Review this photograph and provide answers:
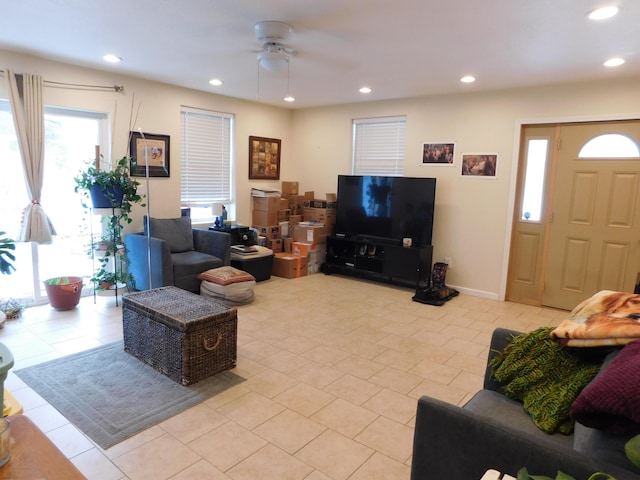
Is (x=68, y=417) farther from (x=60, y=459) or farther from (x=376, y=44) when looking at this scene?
(x=376, y=44)

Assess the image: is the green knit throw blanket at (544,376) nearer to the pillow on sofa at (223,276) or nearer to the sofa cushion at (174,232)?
the pillow on sofa at (223,276)

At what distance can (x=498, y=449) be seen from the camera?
129 centimetres

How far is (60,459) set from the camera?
1140mm

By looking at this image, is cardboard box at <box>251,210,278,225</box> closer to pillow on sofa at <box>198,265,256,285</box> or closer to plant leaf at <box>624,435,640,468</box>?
pillow on sofa at <box>198,265,256,285</box>

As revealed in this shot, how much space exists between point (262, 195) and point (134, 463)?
4.37 m

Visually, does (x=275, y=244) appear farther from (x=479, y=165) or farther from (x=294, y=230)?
(x=479, y=165)

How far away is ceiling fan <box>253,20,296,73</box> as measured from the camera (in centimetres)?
294

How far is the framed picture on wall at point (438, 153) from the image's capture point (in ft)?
17.1

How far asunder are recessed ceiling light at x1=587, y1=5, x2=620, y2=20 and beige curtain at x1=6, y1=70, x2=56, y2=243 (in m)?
4.55

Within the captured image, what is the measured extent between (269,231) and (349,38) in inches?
129

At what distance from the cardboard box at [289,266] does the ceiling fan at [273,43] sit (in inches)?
111

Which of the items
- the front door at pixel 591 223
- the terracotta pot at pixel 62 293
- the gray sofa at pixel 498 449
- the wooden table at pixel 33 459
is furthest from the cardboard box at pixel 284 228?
the wooden table at pixel 33 459

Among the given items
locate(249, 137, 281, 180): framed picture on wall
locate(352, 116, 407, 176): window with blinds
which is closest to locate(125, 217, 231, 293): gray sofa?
locate(249, 137, 281, 180): framed picture on wall

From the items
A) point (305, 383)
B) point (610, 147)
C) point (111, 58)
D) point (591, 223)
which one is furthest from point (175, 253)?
point (610, 147)
